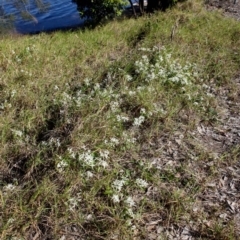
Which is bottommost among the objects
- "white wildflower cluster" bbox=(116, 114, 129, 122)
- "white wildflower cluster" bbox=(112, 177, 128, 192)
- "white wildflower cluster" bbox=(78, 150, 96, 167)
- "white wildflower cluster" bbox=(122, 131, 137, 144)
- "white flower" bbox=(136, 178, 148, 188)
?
"white flower" bbox=(136, 178, 148, 188)

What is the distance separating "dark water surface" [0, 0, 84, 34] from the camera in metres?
16.1

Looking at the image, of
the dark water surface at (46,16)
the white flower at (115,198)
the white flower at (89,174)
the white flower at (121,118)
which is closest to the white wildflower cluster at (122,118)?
the white flower at (121,118)

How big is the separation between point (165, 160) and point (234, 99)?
1.79m

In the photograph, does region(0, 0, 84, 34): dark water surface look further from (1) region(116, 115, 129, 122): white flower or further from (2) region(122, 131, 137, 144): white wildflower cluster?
(2) region(122, 131, 137, 144): white wildflower cluster

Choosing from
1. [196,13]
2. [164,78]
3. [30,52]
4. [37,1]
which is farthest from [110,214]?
[37,1]

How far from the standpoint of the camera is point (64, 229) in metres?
2.80

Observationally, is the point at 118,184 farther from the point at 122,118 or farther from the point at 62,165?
the point at 122,118

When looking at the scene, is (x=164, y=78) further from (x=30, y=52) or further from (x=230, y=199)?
(x=30, y=52)

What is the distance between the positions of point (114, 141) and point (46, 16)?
16.0 m

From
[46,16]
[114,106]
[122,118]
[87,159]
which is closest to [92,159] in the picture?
[87,159]

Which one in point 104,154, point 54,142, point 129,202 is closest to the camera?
point 129,202

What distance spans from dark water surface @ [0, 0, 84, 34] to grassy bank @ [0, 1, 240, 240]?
10.2 meters

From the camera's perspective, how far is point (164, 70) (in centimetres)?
504

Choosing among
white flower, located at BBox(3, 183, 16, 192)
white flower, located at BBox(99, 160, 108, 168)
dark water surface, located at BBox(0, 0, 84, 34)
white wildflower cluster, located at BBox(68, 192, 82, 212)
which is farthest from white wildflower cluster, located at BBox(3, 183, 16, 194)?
dark water surface, located at BBox(0, 0, 84, 34)
